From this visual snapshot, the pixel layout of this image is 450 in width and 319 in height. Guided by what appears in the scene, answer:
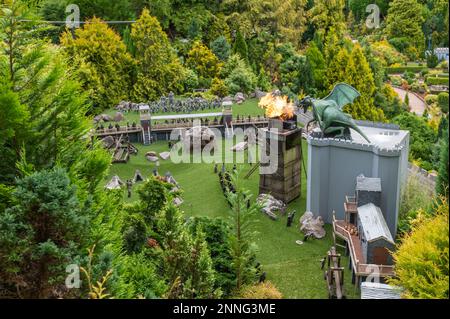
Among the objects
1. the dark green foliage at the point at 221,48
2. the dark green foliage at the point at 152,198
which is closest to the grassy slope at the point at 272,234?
the dark green foliage at the point at 152,198

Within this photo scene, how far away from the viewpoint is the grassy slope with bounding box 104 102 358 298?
22.1 metres

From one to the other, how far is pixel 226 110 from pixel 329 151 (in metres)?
15.2

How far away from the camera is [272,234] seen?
26375mm

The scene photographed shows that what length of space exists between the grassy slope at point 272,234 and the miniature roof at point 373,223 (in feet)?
7.72

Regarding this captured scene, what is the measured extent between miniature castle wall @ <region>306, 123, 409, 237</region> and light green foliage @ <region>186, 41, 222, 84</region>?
29086 mm

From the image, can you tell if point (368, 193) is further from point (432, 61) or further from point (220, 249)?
point (432, 61)

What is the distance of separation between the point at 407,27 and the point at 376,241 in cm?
6175

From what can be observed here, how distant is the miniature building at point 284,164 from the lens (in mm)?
28562

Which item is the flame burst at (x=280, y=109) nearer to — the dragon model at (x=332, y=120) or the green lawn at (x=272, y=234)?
the dragon model at (x=332, y=120)

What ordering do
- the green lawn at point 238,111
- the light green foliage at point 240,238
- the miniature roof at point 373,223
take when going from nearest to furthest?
the light green foliage at point 240,238 < the miniature roof at point 373,223 < the green lawn at point 238,111

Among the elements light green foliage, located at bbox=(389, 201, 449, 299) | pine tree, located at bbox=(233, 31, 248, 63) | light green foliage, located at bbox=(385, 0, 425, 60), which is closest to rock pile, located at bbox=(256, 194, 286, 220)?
light green foliage, located at bbox=(389, 201, 449, 299)

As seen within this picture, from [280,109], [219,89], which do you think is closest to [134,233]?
[280,109]

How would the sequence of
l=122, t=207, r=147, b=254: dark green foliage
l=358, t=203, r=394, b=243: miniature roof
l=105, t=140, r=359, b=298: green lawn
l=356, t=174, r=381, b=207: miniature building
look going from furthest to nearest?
l=356, t=174, r=381, b=207: miniature building, l=105, t=140, r=359, b=298: green lawn, l=358, t=203, r=394, b=243: miniature roof, l=122, t=207, r=147, b=254: dark green foliage

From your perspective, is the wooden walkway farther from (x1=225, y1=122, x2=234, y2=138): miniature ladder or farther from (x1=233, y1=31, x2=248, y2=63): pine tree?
(x1=233, y1=31, x2=248, y2=63): pine tree
